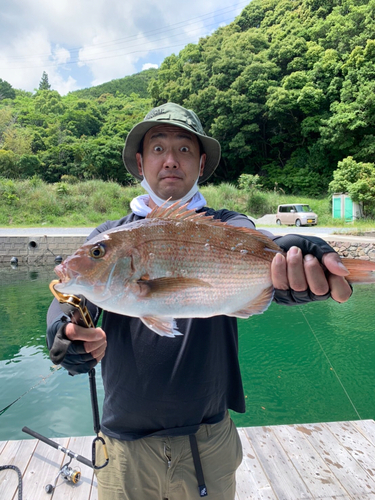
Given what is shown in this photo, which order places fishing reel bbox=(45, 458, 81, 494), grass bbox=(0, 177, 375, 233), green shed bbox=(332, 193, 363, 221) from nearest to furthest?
fishing reel bbox=(45, 458, 81, 494) → green shed bbox=(332, 193, 363, 221) → grass bbox=(0, 177, 375, 233)

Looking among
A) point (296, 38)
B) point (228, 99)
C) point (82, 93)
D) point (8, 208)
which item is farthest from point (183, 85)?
point (82, 93)

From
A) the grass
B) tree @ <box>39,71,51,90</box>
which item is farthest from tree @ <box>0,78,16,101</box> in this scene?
the grass

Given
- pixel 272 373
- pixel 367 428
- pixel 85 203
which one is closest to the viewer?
pixel 367 428

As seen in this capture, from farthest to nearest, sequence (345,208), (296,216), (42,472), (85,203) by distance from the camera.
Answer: (85,203) → (345,208) → (296,216) → (42,472)

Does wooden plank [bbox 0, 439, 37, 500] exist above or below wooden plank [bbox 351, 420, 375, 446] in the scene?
above

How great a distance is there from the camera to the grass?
23016 mm

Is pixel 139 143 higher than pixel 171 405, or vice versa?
pixel 139 143

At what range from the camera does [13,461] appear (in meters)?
2.95

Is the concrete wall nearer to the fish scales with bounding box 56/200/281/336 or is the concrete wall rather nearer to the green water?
the green water

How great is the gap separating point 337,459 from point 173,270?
2.80 meters

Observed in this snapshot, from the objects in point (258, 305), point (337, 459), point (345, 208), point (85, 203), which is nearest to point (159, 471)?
point (258, 305)

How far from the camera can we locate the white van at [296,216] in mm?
22141

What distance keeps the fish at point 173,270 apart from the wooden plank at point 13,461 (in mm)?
2315

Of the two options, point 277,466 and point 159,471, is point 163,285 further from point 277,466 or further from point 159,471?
point 277,466
